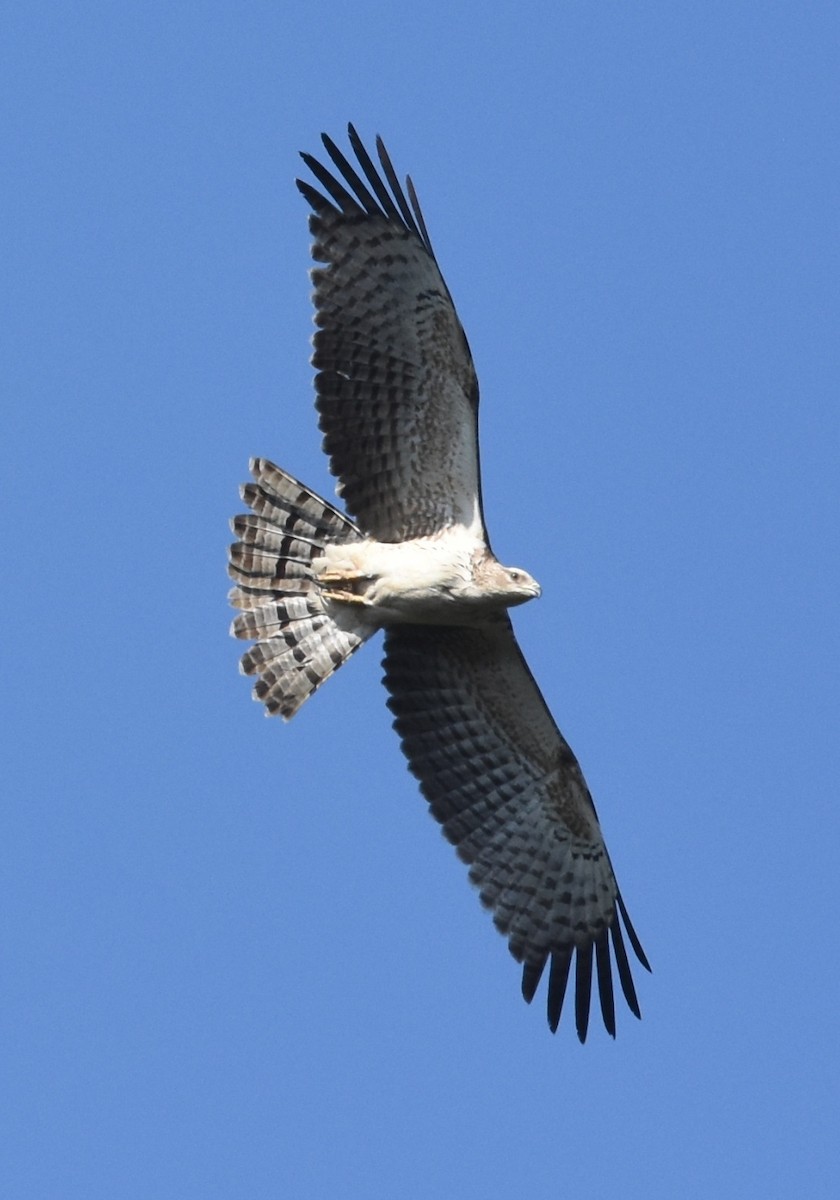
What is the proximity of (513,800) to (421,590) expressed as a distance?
1.69m

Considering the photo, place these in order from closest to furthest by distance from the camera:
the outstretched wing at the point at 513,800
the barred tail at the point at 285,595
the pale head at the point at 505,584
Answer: the pale head at the point at 505,584
the barred tail at the point at 285,595
the outstretched wing at the point at 513,800

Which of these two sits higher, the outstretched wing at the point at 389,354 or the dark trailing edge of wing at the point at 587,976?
the outstretched wing at the point at 389,354

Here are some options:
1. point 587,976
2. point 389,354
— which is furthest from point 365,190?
point 587,976

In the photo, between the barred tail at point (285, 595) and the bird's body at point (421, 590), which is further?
the barred tail at point (285, 595)

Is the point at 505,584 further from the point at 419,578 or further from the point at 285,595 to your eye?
the point at 285,595

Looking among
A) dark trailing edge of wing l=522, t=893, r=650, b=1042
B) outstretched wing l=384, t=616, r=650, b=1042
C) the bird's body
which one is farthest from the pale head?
dark trailing edge of wing l=522, t=893, r=650, b=1042

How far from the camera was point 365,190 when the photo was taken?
13.4 metres

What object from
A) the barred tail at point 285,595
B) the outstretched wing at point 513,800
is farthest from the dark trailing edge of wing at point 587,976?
the barred tail at point 285,595

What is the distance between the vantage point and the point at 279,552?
46.1ft

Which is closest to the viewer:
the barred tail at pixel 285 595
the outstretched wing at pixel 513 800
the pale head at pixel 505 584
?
the pale head at pixel 505 584

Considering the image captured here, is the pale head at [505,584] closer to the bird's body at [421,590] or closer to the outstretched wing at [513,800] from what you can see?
the bird's body at [421,590]

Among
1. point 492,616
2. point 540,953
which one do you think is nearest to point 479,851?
point 540,953

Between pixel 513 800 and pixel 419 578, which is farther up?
pixel 419 578

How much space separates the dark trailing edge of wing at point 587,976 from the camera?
14211 mm
